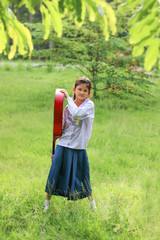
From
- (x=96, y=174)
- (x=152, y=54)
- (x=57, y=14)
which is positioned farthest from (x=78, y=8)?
(x=96, y=174)

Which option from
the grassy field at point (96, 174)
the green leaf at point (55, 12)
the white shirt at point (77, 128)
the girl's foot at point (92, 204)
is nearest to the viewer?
the green leaf at point (55, 12)

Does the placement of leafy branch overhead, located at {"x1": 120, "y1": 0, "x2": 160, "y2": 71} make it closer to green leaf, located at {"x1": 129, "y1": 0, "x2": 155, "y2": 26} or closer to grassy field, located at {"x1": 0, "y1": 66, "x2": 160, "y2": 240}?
green leaf, located at {"x1": 129, "y1": 0, "x2": 155, "y2": 26}

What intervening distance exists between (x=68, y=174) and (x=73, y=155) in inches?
7.4

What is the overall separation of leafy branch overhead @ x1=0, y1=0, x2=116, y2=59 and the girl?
1069 millimetres

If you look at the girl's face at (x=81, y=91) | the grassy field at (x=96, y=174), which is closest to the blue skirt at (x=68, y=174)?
the grassy field at (x=96, y=174)

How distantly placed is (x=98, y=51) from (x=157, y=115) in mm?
2190

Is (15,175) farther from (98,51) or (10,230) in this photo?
(98,51)

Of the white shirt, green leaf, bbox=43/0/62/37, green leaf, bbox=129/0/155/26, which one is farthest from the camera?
the white shirt

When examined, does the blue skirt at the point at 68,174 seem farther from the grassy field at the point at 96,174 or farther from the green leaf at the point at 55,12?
the green leaf at the point at 55,12

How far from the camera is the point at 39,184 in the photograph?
340 centimetres

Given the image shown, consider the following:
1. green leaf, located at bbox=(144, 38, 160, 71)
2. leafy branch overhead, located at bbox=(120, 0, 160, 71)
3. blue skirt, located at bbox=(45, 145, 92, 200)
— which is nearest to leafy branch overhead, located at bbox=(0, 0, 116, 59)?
leafy branch overhead, located at bbox=(120, 0, 160, 71)

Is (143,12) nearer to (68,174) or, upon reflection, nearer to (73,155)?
(73,155)

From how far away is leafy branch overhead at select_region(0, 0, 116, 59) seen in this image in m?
1.45

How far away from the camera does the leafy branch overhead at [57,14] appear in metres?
1.45
